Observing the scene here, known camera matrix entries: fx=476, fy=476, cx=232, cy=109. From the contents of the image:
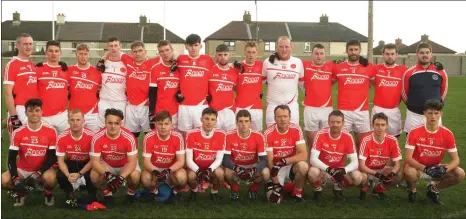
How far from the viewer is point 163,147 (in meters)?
5.28

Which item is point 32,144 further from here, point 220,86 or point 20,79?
point 220,86

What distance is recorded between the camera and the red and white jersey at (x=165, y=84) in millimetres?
6117

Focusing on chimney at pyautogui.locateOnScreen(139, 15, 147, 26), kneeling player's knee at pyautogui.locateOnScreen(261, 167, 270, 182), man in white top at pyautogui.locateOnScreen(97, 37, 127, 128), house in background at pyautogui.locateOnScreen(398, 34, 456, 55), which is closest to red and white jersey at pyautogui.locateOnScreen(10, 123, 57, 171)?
man in white top at pyautogui.locateOnScreen(97, 37, 127, 128)

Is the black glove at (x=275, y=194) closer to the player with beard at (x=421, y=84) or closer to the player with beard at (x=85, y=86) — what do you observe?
the player with beard at (x=421, y=84)

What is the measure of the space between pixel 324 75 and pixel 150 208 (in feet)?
9.35

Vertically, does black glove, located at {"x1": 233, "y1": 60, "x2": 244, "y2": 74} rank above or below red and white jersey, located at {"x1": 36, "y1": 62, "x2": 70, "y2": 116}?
above

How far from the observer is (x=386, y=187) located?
17.5 feet

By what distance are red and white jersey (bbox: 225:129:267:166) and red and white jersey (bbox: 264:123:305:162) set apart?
0.14 m

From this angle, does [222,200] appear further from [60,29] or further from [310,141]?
[60,29]

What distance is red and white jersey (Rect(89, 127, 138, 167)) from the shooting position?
16.9ft

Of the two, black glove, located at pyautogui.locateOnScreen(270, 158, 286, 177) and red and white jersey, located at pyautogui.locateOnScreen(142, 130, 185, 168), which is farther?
red and white jersey, located at pyautogui.locateOnScreen(142, 130, 185, 168)

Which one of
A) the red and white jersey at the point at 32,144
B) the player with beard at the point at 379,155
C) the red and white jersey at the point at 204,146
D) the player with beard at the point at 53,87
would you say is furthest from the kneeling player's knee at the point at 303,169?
the player with beard at the point at 53,87

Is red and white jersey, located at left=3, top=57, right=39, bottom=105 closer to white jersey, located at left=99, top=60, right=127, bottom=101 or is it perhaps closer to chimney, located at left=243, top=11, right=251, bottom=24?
white jersey, located at left=99, top=60, right=127, bottom=101

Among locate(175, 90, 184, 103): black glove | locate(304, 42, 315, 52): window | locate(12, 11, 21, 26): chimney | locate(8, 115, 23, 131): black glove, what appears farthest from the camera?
locate(304, 42, 315, 52): window
